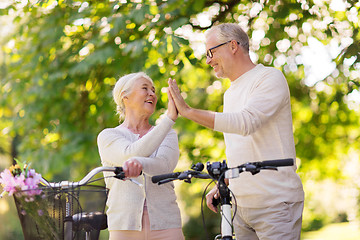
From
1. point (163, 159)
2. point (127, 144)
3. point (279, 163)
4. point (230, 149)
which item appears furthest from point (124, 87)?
point (279, 163)

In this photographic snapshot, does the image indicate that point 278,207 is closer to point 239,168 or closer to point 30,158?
point 239,168

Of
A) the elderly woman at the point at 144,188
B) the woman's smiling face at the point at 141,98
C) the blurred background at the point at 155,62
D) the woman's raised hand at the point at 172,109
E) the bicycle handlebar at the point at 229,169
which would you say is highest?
the woman's raised hand at the point at 172,109

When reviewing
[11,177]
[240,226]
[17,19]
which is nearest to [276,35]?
[17,19]

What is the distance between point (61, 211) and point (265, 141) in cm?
115

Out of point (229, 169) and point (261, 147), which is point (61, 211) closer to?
point (229, 169)

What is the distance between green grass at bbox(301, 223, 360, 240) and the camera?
55.4 feet

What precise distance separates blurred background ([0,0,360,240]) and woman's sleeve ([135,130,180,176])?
1.93 metres

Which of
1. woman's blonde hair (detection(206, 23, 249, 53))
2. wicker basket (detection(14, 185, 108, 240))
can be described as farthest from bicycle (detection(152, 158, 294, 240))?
woman's blonde hair (detection(206, 23, 249, 53))

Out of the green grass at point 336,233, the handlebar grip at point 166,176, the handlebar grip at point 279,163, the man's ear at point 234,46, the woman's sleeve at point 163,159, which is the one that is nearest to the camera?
the handlebar grip at point 279,163

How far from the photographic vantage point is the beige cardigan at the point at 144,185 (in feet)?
9.37

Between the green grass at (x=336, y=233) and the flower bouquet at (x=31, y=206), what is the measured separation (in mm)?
14766

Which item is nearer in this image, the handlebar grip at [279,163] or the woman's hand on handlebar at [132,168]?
the handlebar grip at [279,163]

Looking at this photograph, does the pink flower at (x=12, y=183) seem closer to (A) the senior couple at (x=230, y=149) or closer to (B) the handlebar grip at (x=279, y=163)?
(A) the senior couple at (x=230, y=149)

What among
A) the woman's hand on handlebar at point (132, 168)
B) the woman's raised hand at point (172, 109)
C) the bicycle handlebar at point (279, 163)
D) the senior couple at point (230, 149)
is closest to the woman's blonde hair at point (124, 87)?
the senior couple at point (230, 149)
